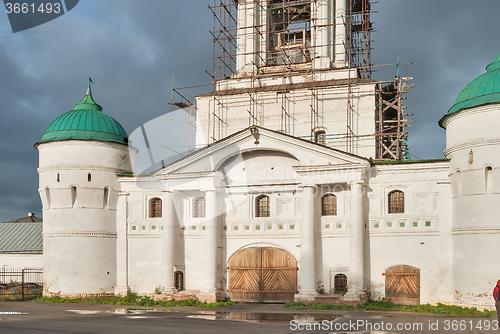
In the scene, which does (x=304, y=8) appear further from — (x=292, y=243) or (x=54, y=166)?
(x=54, y=166)

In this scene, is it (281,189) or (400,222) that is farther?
(281,189)

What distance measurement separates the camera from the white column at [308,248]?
81.7 ft

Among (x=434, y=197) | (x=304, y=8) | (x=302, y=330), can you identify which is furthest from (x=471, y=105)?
(x=304, y=8)

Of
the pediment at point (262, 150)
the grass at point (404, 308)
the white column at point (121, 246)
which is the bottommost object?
the grass at point (404, 308)

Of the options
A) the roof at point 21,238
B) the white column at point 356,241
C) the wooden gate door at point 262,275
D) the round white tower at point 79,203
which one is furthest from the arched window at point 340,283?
the roof at point 21,238

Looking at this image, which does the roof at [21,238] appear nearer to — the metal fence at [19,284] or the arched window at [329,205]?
the metal fence at [19,284]

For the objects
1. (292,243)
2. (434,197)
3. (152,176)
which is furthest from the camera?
(152,176)

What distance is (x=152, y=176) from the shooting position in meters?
28.8

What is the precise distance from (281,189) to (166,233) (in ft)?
20.4

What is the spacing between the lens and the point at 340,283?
2541 cm

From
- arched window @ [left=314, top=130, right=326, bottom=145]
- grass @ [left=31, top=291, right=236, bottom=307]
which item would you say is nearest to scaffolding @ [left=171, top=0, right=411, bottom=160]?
arched window @ [left=314, top=130, right=326, bottom=145]

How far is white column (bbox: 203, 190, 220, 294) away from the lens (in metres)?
26.5

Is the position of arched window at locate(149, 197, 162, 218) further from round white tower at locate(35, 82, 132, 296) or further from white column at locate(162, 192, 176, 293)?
round white tower at locate(35, 82, 132, 296)

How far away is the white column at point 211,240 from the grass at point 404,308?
399 cm
